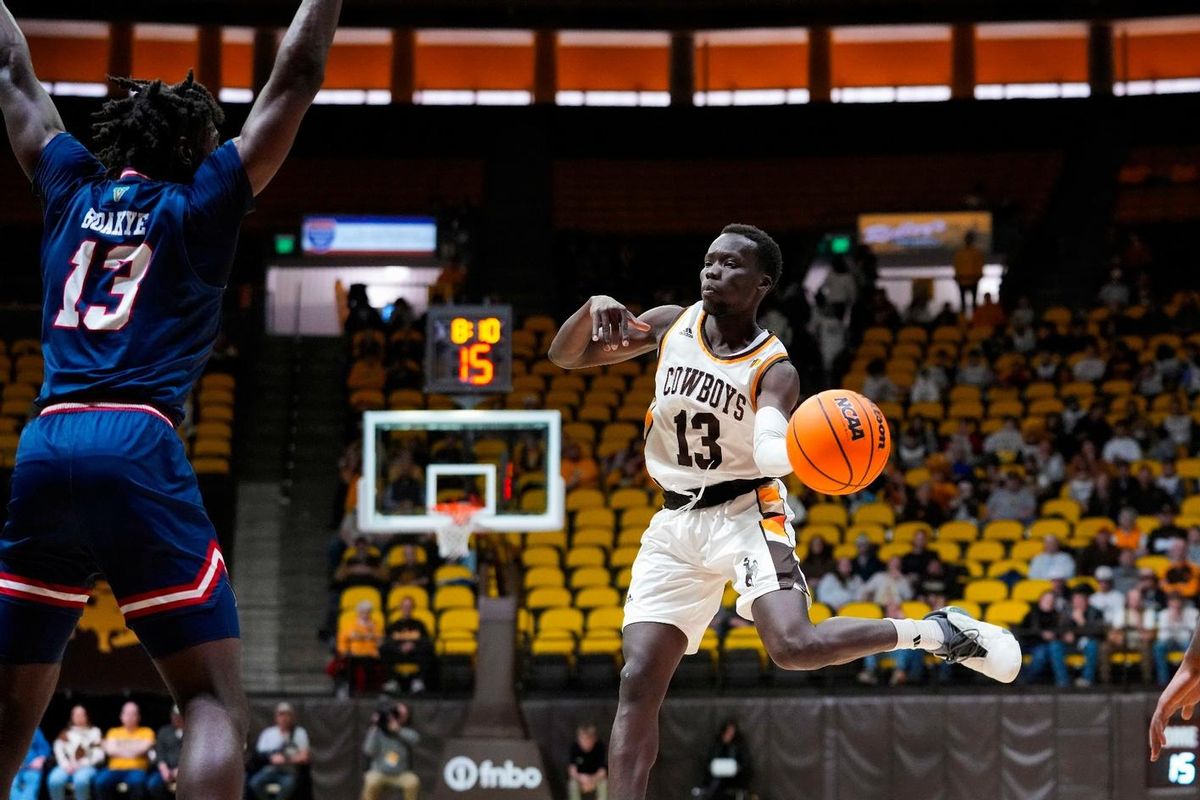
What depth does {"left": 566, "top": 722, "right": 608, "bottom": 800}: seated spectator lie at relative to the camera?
14352mm

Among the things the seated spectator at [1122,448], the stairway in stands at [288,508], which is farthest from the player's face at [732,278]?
the seated spectator at [1122,448]

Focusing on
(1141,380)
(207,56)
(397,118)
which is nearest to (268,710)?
(1141,380)

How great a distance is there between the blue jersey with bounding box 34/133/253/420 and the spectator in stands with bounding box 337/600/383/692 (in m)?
11.5

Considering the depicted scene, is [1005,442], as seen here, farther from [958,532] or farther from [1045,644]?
[1045,644]

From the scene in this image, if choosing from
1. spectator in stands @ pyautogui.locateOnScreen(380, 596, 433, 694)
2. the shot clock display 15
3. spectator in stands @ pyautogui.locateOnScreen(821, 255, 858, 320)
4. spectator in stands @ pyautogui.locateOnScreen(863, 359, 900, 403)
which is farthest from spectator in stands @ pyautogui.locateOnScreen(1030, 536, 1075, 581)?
spectator in stands @ pyautogui.locateOnScreen(821, 255, 858, 320)

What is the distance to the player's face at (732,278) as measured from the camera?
6500 millimetres

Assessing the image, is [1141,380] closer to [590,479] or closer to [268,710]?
[590,479]

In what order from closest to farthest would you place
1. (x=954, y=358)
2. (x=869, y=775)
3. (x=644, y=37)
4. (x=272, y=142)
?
1. (x=272, y=142)
2. (x=869, y=775)
3. (x=954, y=358)
4. (x=644, y=37)

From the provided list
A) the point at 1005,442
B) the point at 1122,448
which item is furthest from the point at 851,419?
the point at 1005,442

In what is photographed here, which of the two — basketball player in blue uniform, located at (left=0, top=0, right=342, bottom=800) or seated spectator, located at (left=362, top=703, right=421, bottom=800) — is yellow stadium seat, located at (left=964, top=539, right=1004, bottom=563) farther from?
basketball player in blue uniform, located at (left=0, top=0, right=342, bottom=800)

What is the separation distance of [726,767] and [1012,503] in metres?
5.16

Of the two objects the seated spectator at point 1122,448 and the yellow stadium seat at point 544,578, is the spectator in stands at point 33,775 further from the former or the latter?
the seated spectator at point 1122,448

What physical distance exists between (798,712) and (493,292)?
1071 centimetres

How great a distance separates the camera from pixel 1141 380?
66.4 feet
